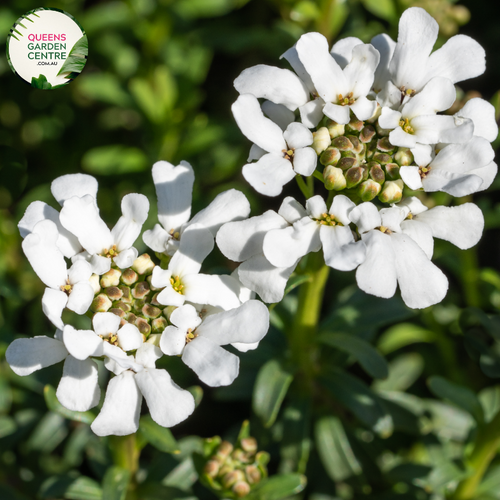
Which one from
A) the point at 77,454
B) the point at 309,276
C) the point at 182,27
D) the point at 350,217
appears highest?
the point at 350,217

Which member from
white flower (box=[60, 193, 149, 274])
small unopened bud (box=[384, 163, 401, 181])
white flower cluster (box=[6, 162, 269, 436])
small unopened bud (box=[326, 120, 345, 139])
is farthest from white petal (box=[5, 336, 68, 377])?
small unopened bud (box=[384, 163, 401, 181])

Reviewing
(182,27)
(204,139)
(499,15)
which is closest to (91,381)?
(204,139)

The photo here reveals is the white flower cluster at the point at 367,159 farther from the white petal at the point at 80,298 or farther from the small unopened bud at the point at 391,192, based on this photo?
the white petal at the point at 80,298

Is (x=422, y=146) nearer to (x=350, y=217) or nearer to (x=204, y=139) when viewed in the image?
(x=350, y=217)

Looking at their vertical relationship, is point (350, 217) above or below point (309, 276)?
above

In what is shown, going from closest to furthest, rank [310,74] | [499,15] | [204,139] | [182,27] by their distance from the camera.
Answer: [310,74]
[204,139]
[182,27]
[499,15]

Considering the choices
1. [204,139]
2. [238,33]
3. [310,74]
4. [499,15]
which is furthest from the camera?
[499,15]

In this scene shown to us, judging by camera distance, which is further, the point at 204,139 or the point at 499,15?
the point at 499,15
